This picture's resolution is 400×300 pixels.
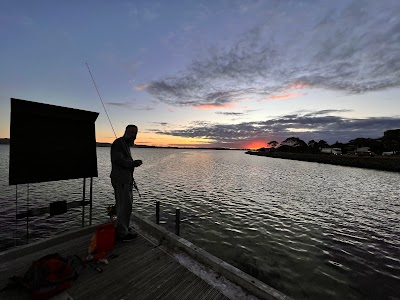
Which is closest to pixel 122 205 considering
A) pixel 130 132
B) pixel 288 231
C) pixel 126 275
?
pixel 126 275

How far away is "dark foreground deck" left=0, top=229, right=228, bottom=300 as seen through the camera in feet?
12.6

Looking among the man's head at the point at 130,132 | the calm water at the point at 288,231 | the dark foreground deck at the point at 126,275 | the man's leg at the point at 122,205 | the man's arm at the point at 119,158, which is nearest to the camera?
the dark foreground deck at the point at 126,275

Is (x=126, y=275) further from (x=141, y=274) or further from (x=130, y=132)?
(x=130, y=132)

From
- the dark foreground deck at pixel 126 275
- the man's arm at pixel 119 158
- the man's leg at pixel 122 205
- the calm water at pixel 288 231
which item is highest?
the man's arm at pixel 119 158

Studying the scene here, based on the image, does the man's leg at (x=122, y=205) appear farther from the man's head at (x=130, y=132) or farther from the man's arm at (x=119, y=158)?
the man's head at (x=130, y=132)

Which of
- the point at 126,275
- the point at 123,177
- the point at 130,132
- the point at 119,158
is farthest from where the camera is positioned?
the point at 130,132

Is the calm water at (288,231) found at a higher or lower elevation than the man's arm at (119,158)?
lower

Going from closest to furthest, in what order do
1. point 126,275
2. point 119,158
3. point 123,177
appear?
1. point 126,275
2. point 119,158
3. point 123,177

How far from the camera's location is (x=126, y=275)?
4.37 m

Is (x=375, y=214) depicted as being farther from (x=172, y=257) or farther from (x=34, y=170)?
(x=34, y=170)

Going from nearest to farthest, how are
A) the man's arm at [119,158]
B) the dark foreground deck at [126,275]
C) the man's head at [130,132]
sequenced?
the dark foreground deck at [126,275]
the man's arm at [119,158]
the man's head at [130,132]

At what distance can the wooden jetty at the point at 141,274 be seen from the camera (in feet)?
12.7

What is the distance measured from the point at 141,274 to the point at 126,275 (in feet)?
1.04

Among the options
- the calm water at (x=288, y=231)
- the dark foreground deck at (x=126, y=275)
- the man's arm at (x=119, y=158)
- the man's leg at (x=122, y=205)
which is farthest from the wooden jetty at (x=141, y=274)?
the calm water at (x=288, y=231)
